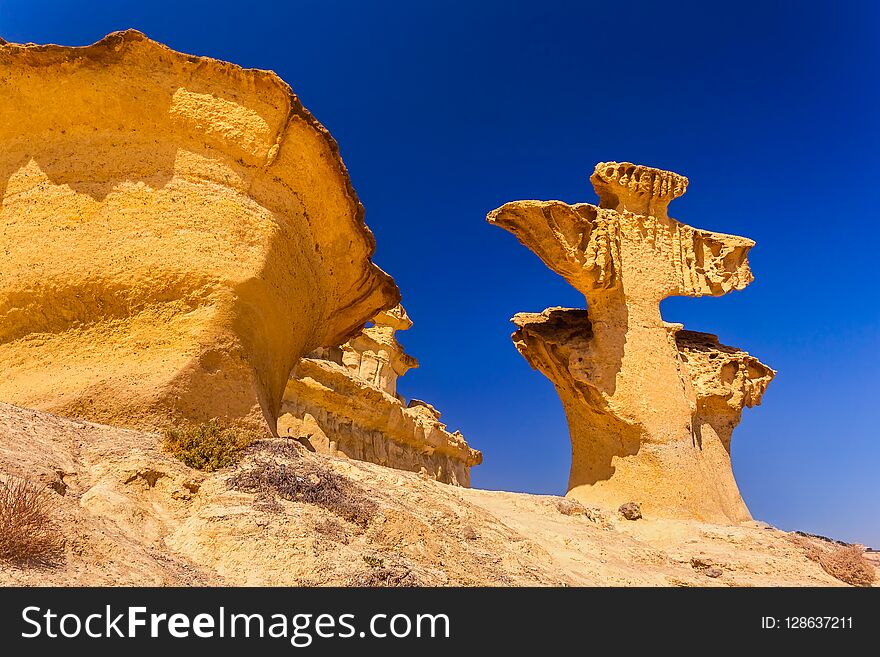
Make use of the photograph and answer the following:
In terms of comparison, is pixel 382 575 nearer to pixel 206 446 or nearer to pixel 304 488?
pixel 304 488

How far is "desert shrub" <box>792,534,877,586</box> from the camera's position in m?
9.01

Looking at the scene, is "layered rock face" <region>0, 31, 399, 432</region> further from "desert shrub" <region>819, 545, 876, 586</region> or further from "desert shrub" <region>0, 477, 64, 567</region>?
"desert shrub" <region>819, 545, 876, 586</region>

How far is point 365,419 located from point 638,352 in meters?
6.63

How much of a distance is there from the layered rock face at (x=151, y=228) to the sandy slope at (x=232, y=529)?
866 millimetres

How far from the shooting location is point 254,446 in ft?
17.4

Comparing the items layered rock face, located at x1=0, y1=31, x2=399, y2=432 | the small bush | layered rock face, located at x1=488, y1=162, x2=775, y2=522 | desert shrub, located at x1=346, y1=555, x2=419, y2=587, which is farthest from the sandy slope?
layered rock face, located at x1=488, y1=162, x2=775, y2=522

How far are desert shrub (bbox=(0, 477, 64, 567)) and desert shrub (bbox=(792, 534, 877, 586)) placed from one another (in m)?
9.62

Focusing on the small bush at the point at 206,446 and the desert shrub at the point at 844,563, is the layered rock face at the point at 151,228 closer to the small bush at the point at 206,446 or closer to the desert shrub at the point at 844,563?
the small bush at the point at 206,446

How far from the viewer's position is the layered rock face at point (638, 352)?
1387 cm

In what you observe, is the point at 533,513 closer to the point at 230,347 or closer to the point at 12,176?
the point at 230,347

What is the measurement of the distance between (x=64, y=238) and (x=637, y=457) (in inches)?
450

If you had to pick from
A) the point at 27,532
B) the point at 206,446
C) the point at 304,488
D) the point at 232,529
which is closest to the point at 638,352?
the point at 304,488

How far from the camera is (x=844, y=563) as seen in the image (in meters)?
9.31

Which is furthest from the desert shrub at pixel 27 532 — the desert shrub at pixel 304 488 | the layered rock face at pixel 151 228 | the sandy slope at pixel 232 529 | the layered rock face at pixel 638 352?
the layered rock face at pixel 638 352
